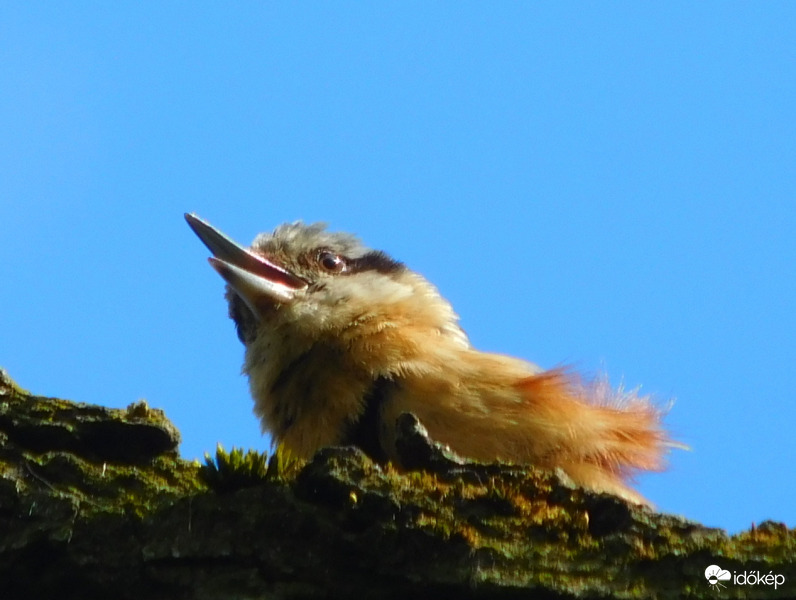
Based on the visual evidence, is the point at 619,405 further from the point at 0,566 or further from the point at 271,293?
the point at 0,566

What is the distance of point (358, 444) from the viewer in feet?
14.1

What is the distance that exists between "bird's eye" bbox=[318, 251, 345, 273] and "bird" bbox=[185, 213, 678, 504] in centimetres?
2

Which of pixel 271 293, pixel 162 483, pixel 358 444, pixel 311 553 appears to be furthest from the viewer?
pixel 271 293

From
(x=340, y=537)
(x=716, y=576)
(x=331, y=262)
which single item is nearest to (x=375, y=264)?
(x=331, y=262)

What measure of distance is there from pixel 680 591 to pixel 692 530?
0.73 feet

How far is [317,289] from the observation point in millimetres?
5484

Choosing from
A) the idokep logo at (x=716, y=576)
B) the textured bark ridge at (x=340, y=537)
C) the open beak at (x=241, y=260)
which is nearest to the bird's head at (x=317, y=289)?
the open beak at (x=241, y=260)

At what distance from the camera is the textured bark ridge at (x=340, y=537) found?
7.77 feet

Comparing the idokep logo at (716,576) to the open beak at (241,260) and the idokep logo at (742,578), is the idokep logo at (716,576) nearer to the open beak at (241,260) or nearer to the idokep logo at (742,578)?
the idokep logo at (742,578)

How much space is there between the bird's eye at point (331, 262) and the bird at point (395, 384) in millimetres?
16

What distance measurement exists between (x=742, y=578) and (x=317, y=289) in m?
3.47

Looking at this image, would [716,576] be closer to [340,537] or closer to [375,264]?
[340,537]

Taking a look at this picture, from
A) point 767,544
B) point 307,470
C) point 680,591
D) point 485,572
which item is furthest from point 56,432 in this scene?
point 767,544

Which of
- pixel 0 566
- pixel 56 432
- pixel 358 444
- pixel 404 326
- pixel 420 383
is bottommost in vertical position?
pixel 0 566
